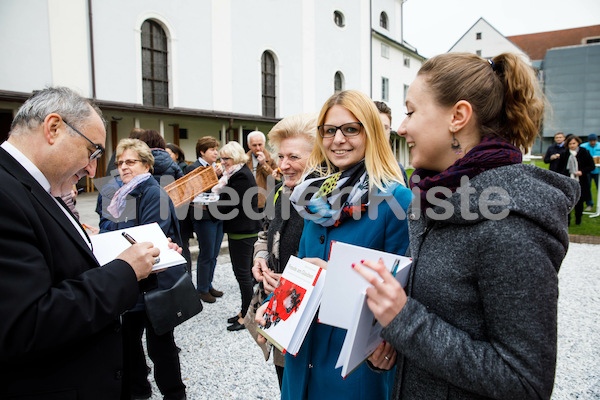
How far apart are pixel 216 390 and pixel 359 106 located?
8.74 feet

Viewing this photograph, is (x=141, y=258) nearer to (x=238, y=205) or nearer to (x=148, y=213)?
(x=148, y=213)

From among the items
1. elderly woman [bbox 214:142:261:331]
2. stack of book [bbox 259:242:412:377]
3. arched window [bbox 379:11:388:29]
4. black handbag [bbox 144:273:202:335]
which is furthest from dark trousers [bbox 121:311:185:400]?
arched window [bbox 379:11:388:29]

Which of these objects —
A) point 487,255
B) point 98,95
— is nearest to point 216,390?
point 487,255

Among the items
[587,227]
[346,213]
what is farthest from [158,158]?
[587,227]

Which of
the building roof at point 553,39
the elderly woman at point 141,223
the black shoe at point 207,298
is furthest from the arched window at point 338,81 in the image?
the building roof at point 553,39

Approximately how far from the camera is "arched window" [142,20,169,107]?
15781 mm

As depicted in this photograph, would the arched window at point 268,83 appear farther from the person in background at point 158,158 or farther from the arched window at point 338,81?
the person in background at point 158,158

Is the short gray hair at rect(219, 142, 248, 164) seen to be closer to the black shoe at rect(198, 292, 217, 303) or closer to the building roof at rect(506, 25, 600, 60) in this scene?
the black shoe at rect(198, 292, 217, 303)

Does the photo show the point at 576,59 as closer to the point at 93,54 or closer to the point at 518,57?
the point at 93,54

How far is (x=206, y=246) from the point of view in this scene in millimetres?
4883

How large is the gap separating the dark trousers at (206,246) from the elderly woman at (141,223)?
1603 mm

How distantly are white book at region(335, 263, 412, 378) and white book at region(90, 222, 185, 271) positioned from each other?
97 centimetres

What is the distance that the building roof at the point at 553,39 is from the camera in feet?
180

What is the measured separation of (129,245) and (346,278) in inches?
52.4
